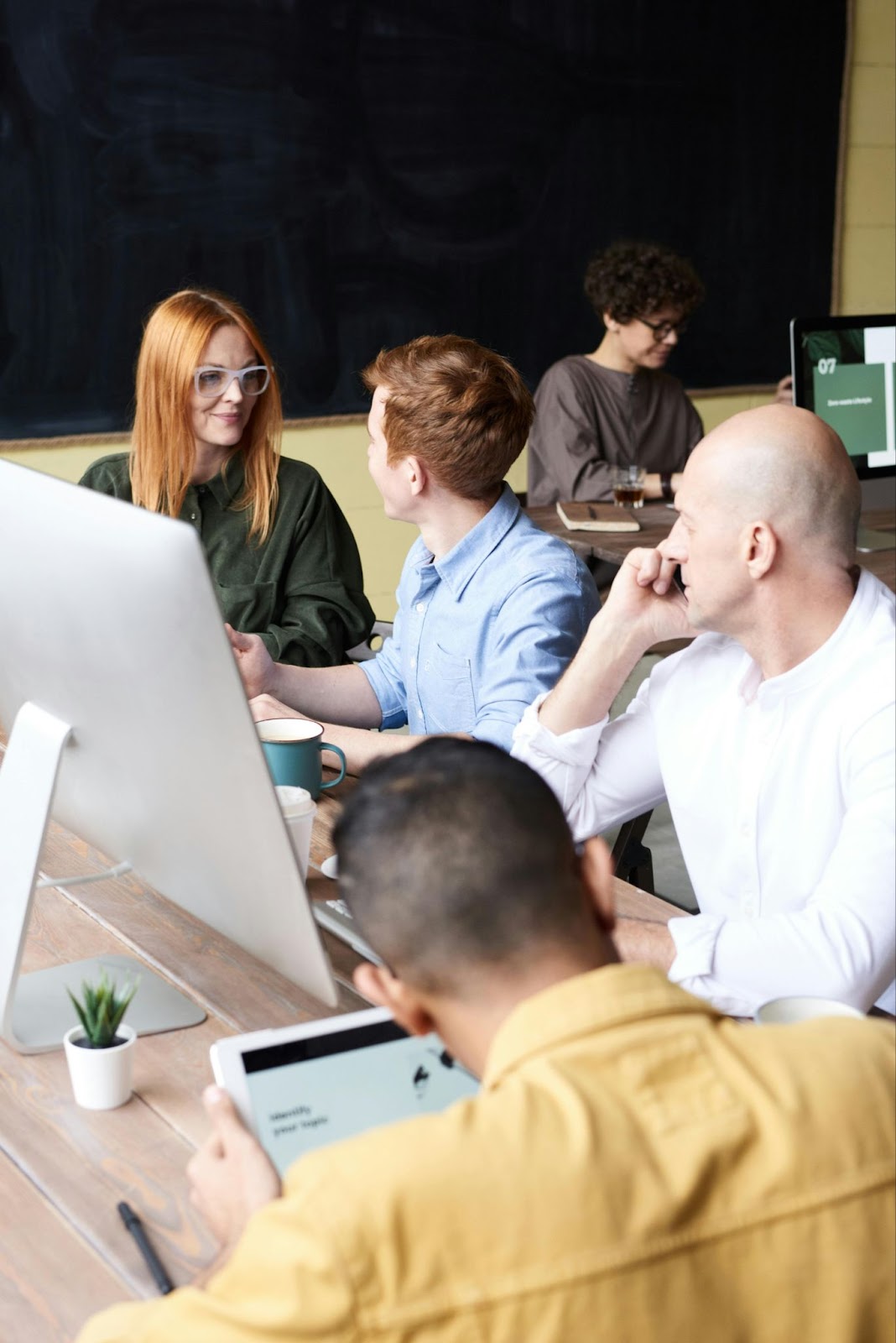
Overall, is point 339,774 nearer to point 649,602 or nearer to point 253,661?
point 253,661

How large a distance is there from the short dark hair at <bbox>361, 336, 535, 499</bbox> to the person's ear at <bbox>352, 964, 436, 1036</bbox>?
1.28 m

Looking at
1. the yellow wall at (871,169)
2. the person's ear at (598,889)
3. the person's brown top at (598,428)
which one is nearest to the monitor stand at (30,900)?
the person's ear at (598,889)

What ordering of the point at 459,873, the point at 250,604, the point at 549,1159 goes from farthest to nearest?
the point at 250,604, the point at 459,873, the point at 549,1159

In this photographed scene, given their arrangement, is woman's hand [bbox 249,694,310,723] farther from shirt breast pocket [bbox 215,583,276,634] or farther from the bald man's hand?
shirt breast pocket [bbox 215,583,276,634]

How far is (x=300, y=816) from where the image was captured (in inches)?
57.2

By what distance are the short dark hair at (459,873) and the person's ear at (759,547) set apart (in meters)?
0.68

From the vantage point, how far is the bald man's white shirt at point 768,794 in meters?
1.31

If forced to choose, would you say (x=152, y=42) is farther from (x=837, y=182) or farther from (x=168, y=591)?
(x=168, y=591)

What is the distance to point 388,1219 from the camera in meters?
0.64

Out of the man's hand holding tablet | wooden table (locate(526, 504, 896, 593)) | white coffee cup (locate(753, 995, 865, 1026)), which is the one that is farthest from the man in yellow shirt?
wooden table (locate(526, 504, 896, 593))

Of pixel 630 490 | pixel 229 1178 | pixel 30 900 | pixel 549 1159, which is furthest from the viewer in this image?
pixel 630 490

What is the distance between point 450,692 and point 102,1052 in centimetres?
107

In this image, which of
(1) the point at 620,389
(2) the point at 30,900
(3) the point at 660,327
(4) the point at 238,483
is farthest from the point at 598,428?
(2) the point at 30,900

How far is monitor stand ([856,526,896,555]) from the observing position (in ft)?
11.8
